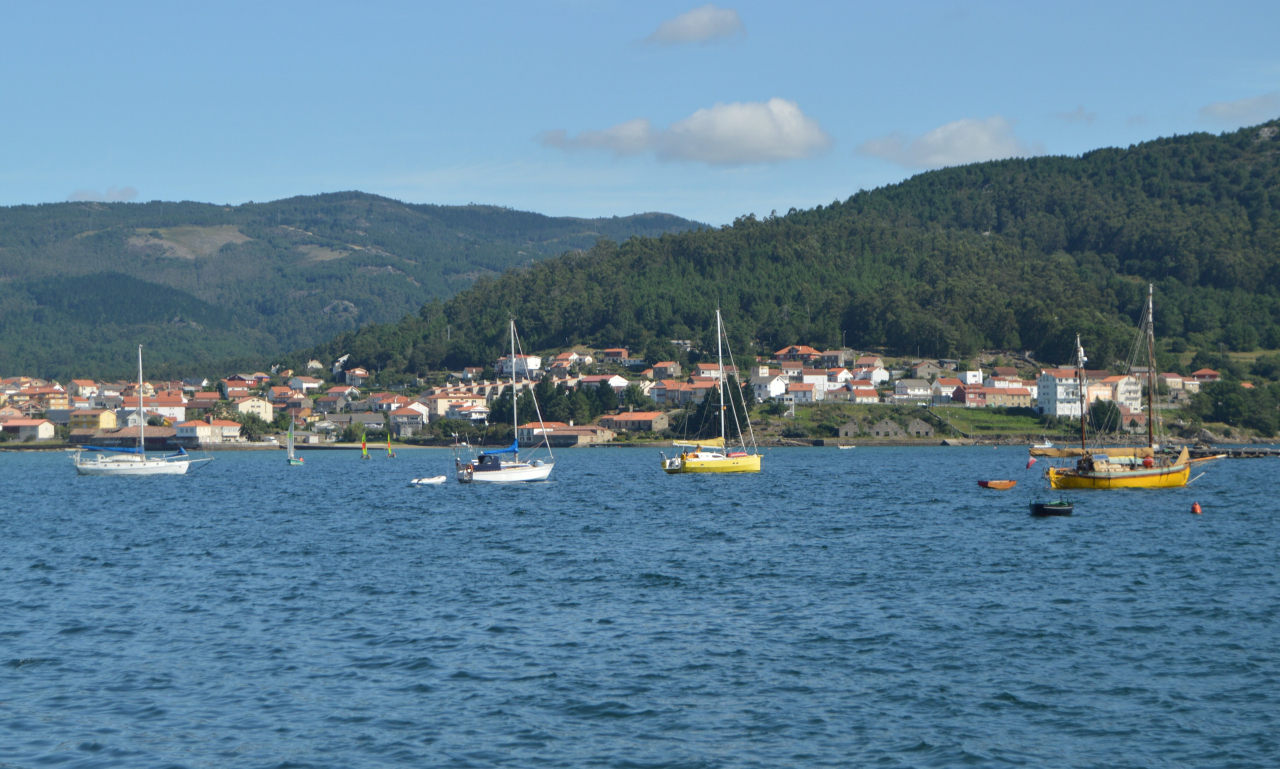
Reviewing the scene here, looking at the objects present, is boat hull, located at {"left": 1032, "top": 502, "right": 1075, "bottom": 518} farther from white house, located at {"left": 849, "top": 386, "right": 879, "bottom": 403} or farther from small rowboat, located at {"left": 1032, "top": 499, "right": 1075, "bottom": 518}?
white house, located at {"left": 849, "top": 386, "right": 879, "bottom": 403}

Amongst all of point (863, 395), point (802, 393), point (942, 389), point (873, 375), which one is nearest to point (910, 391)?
point (942, 389)

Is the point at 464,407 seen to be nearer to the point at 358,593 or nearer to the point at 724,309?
the point at 724,309

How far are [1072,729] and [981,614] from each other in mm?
8489

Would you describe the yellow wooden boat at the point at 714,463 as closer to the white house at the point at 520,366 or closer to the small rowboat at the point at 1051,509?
the small rowboat at the point at 1051,509

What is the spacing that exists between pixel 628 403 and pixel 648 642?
129 m

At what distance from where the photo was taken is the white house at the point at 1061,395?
136 meters

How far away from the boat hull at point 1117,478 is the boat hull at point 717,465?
72.9 feet

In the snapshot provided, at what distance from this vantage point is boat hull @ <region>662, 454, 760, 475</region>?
249 ft

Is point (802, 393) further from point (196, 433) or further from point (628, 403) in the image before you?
point (196, 433)

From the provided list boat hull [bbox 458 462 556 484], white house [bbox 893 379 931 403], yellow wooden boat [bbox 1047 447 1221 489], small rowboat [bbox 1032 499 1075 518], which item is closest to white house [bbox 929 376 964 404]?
white house [bbox 893 379 931 403]

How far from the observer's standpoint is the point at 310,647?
859 inches

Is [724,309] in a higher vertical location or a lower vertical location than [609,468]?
higher

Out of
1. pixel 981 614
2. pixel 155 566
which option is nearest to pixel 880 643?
pixel 981 614

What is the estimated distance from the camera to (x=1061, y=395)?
450 ft
